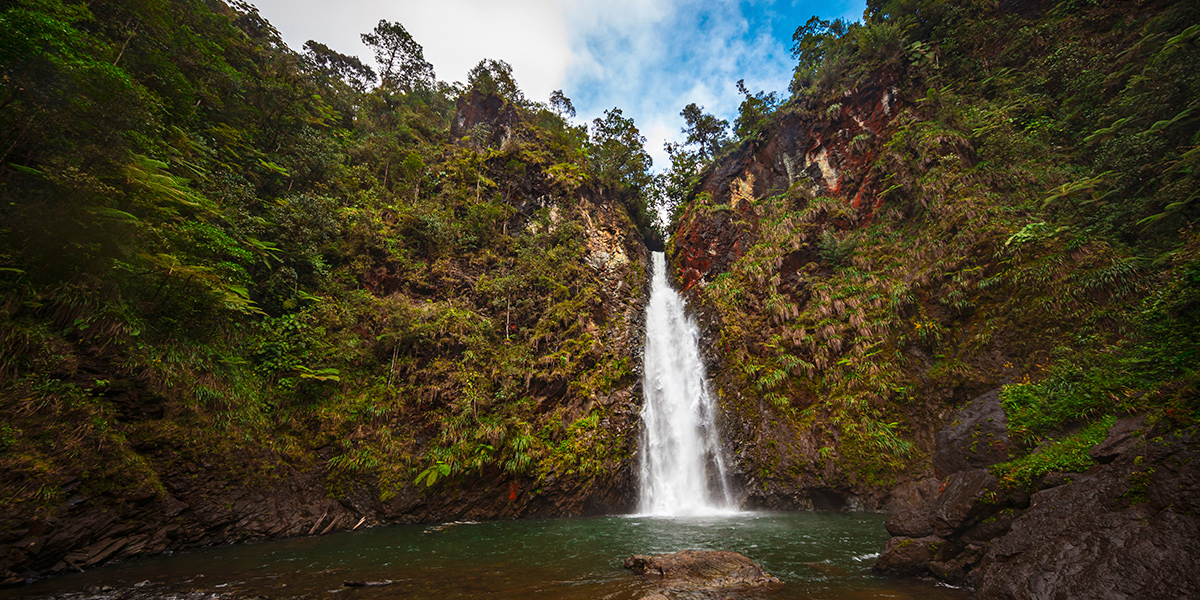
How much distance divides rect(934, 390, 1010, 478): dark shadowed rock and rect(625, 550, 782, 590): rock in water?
5576 mm

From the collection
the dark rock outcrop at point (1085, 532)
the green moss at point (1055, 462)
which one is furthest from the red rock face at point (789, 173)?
the dark rock outcrop at point (1085, 532)

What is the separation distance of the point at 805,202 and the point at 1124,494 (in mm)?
17896

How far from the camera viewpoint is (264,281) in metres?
11.4

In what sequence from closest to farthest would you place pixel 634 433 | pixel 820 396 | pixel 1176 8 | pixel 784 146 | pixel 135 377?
pixel 135 377 < pixel 1176 8 < pixel 820 396 < pixel 634 433 < pixel 784 146

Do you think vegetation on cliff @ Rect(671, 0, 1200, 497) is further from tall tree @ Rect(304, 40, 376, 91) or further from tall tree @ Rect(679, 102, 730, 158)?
tall tree @ Rect(304, 40, 376, 91)

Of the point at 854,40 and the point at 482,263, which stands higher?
the point at 854,40

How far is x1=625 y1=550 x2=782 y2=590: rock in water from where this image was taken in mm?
5230

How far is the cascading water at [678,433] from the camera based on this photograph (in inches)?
527

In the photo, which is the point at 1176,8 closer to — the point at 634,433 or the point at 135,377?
the point at 634,433

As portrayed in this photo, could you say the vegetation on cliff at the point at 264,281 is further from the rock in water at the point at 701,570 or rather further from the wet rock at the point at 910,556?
the wet rock at the point at 910,556

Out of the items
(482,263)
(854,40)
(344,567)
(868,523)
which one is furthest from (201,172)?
(854,40)

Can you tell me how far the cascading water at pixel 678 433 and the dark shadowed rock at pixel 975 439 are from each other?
6446mm

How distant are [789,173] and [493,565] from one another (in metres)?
23.3

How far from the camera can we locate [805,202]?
64.4ft
